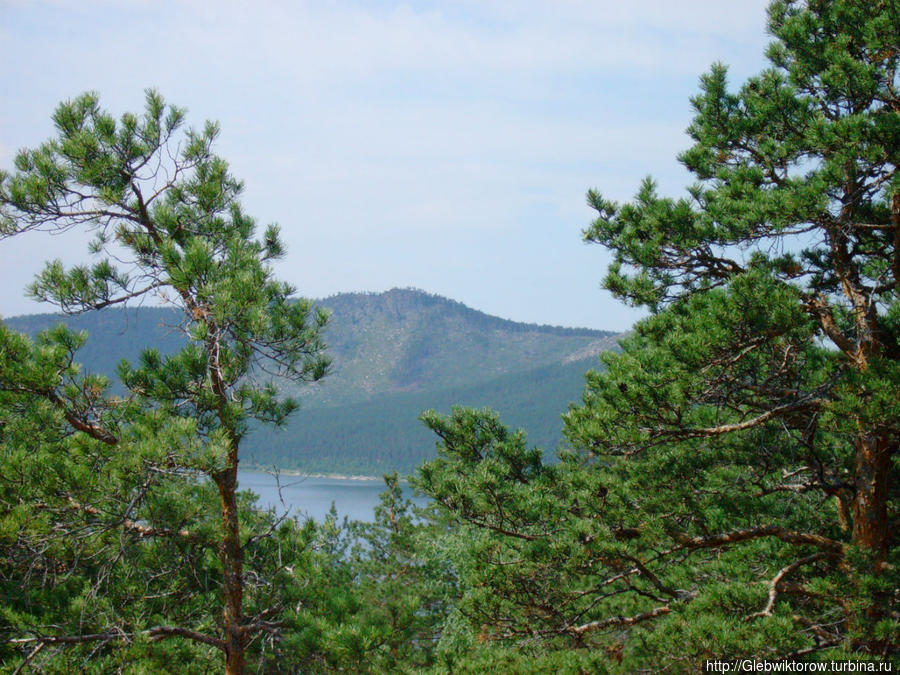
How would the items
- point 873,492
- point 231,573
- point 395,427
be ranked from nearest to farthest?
point 873,492
point 231,573
point 395,427

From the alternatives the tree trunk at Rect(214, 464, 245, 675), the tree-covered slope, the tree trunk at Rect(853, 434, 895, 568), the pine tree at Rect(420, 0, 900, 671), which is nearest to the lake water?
the tree-covered slope

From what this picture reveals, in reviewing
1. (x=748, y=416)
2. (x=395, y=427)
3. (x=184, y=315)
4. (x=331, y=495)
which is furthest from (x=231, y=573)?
(x=395, y=427)

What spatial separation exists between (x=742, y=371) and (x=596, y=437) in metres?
1.05

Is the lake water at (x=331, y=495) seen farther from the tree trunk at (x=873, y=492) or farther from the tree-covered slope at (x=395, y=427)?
the tree trunk at (x=873, y=492)

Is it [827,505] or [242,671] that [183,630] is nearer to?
[242,671]

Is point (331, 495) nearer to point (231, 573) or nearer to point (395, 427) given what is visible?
point (395, 427)

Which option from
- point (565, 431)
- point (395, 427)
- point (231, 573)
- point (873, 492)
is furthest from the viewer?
point (395, 427)

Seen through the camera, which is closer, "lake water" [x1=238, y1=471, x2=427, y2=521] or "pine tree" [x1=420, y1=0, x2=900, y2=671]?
"pine tree" [x1=420, y1=0, x2=900, y2=671]

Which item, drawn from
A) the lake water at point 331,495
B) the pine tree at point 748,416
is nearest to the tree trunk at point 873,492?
the pine tree at point 748,416

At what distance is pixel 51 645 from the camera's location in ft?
14.7

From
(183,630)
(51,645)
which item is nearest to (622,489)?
(183,630)

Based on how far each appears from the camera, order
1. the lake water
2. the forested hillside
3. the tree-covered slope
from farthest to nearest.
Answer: the tree-covered slope < the lake water < the forested hillside

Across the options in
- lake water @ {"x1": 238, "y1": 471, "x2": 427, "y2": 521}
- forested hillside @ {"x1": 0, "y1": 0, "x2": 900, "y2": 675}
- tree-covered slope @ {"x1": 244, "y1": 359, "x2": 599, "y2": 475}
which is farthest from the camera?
tree-covered slope @ {"x1": 244, "y1": 359, "x2": 599, "y2": 475}

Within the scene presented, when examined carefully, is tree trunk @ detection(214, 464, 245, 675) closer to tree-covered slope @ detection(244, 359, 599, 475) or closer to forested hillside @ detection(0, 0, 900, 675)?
forested hillside @ detection(0, 0, 900, 675)
